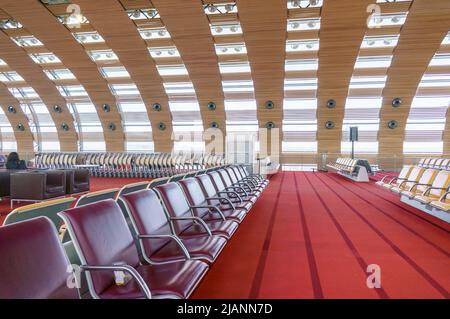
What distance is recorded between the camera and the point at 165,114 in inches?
715

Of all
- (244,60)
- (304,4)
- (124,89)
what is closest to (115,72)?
(124,89)

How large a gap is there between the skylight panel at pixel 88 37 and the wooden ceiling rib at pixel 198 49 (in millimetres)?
3947

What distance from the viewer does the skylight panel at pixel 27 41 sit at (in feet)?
51.9

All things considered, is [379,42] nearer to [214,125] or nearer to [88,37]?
→ [214,125]

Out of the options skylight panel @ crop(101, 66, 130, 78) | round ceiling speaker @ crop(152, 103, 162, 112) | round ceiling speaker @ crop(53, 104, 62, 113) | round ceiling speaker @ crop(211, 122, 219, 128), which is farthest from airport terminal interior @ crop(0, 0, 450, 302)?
round ceiling speaker @ crop(152, 103, 162, 112)

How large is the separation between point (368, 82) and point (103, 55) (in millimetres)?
12996

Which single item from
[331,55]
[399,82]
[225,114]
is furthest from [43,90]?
[399,82]

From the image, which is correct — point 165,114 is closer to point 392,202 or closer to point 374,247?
point 392,202

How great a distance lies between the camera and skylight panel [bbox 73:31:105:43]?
1492 cm

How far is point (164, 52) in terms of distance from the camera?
1606 centimetres

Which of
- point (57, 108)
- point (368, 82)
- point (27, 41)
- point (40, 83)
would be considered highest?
point (27, 41)

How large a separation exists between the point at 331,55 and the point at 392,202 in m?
9.05

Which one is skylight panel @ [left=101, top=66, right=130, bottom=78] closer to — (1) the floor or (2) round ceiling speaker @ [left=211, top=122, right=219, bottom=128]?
(2) round ceiling speaker @ [left=211, top=122, right=219, bottom=128]

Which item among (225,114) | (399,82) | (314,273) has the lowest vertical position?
(314,273)
